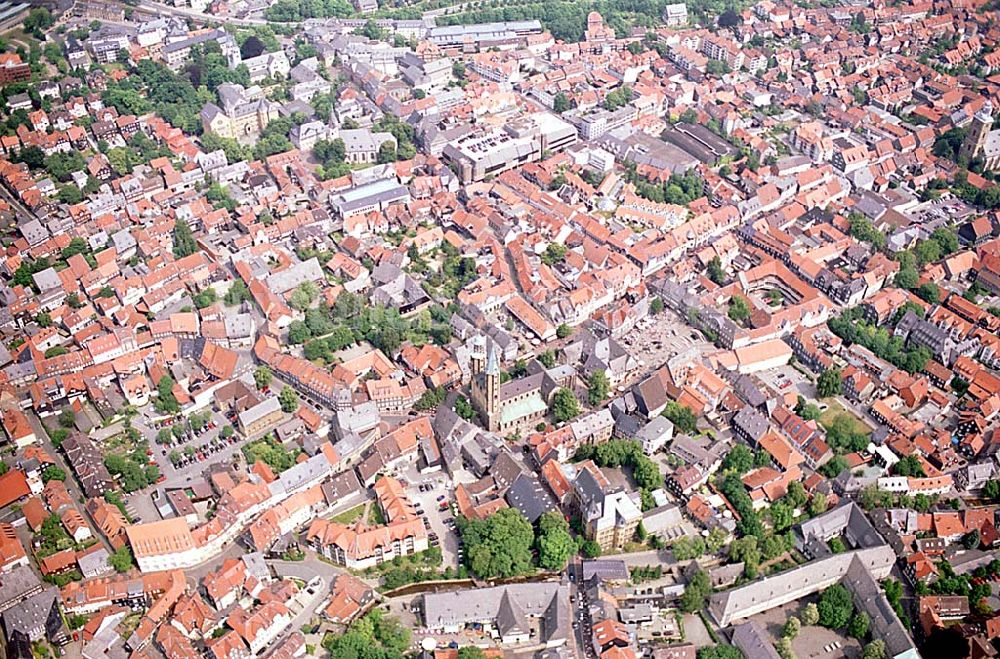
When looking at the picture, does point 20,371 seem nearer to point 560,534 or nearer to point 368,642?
point 368,642

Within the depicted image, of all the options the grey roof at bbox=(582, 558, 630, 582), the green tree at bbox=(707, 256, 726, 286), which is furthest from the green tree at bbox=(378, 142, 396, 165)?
the grey roof at bbox=(582, 558, 630, 582)

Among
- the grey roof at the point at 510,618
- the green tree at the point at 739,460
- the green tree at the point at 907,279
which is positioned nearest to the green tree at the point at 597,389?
the green tree at the point at 739,460

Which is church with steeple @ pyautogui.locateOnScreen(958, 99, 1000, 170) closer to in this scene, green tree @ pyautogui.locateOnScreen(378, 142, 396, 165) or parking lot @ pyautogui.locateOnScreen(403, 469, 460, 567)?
green tree @ pyautogui.locateOnScreen(378, 142, 396, 165)

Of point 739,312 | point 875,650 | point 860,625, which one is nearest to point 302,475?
point 860,625

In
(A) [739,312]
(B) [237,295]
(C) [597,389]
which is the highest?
(B) [237,295]

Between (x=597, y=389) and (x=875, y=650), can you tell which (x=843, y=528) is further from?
(x=597, y=389)

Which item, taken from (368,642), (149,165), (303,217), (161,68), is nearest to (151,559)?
(368,642)

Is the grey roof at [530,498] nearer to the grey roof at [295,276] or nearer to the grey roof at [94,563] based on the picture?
the grey roof at [94,563]
